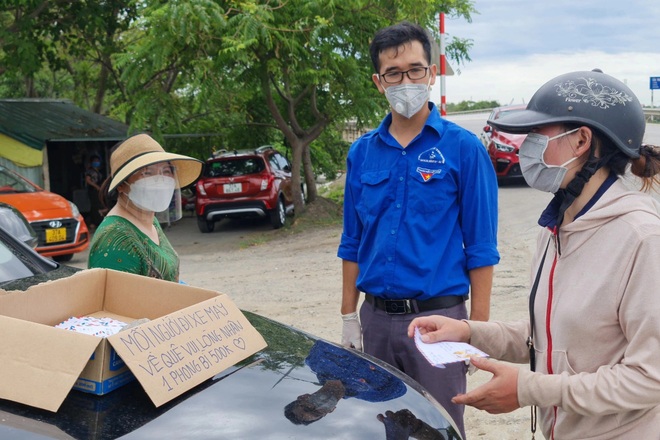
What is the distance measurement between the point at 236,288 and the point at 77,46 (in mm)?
12037

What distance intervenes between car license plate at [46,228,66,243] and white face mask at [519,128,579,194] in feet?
33.3

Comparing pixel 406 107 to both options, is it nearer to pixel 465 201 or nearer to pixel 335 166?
pixel 465 201

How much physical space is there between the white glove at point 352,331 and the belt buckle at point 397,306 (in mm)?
307

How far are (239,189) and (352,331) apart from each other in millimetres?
11621

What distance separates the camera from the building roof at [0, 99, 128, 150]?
15800 mm

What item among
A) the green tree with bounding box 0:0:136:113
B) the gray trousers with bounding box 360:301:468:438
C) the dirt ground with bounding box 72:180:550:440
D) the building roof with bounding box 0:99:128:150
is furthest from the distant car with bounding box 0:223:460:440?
the building roof with bounding box 0:99:128:150

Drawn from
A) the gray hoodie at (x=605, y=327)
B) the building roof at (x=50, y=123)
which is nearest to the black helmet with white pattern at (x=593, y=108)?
the gray hoodie at (x=605, y=327)

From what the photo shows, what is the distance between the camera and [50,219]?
37.1ft

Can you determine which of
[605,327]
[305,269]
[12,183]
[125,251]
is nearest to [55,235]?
[12,183]

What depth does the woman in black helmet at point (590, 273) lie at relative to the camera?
195 centimetres

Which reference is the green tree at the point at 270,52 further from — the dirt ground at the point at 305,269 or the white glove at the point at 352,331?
the white glove at the point at 352,331

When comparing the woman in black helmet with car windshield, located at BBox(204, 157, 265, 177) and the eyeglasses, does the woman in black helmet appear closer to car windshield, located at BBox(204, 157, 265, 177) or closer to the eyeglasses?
the eyeglasses

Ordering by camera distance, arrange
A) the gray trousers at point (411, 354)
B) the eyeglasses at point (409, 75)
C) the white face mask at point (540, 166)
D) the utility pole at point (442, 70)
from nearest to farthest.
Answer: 1. the white face mask at point (540, 166)
2. the gray trousers at point (411, 354)
3. the eyeglasses at point (409, 75)
4. the utility pole at point (442, 70)

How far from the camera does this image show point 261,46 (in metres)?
13.0
